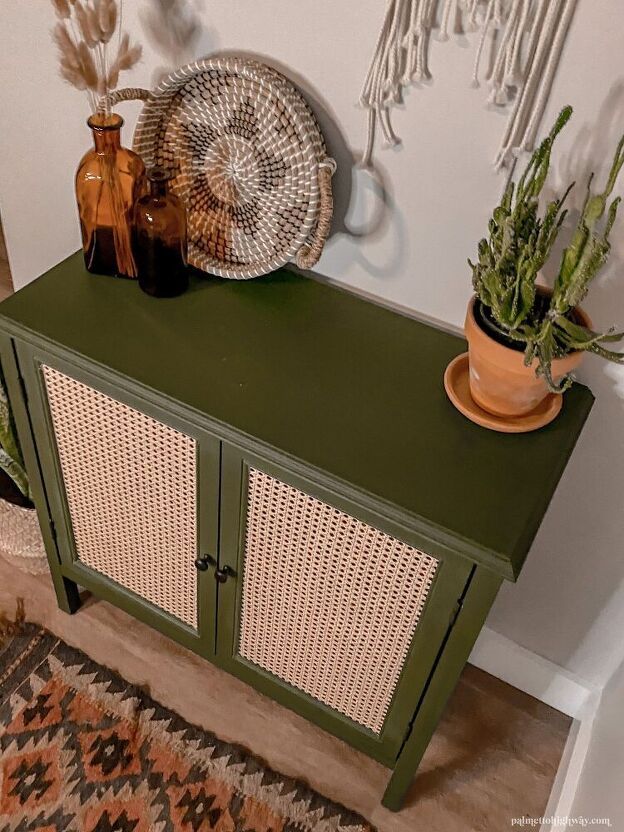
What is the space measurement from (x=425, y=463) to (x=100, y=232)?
0.67m

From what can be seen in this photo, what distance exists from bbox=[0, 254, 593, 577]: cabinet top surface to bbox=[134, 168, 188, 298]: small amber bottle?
0.03m

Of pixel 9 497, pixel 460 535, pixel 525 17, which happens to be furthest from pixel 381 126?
pixel 9 497

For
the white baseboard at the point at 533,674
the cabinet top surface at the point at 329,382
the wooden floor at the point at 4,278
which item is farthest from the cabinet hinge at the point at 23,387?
the wooden floor at the point at 4,278

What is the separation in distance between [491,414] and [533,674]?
0.82 metres

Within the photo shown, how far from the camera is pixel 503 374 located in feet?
3.30

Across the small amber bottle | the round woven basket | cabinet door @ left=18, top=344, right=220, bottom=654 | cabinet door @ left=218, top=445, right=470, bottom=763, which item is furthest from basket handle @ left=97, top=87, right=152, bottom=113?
cabinet door @ left=218, top=445, right=470, bottom=763

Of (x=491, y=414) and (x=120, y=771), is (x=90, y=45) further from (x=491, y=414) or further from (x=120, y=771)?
(x=120, y=771)

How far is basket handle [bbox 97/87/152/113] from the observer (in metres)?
1.14

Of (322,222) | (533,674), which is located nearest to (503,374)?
(322,222)

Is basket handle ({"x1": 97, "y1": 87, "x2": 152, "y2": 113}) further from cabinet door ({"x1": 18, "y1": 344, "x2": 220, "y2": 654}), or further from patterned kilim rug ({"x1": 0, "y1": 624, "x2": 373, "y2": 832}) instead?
patterned kilim rug ({"x1": 0, "y1": 624, "x2": 373, "y2": 832})

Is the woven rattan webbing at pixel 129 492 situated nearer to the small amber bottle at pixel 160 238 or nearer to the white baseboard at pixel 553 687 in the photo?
the small amber bottle at pixel 160 238

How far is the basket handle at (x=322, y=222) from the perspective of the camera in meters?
1.13

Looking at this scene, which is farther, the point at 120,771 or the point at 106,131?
the point at 120,771

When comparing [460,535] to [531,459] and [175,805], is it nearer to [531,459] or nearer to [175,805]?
[531,459]
